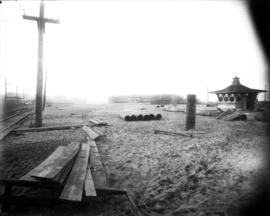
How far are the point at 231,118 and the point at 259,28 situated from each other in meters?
9.04

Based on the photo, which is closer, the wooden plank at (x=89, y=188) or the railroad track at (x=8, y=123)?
the wooden plank at (x=89, y=188)

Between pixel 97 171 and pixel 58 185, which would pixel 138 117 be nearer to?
pixel 97 171

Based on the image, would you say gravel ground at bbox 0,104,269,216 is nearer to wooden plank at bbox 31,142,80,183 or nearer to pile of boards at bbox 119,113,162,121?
wooden plank at bbox 31,142,80,183

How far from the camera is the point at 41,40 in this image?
32.7 feet

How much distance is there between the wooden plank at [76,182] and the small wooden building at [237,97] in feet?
61.6

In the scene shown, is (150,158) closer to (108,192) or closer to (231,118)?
(108,192)

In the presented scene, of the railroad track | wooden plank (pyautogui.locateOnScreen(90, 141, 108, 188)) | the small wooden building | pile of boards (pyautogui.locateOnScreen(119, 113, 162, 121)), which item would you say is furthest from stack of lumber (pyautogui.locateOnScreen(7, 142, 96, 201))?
the small wooden building

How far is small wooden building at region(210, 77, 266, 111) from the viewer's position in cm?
1902

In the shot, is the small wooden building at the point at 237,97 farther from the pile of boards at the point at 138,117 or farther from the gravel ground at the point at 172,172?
the gravel ground at the point at 172,172

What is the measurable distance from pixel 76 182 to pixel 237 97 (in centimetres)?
1998

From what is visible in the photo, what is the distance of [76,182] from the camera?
340 cm

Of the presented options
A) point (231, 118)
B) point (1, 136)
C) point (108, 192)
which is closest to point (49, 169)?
point (108, 192)

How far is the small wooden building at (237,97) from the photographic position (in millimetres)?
19016

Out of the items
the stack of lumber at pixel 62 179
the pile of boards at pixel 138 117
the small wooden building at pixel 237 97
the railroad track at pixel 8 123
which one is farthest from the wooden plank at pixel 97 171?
the small wooden building at pixel 237 97
